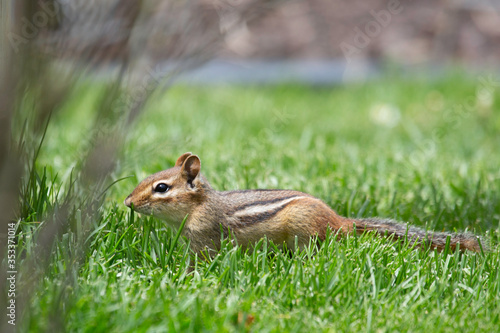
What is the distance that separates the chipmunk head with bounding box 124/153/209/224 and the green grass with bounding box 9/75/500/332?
0.09 m

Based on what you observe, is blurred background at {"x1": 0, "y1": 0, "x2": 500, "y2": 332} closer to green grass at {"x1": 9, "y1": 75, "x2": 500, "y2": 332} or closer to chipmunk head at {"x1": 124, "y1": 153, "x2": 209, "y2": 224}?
green grass at {"x1": 9, "y1": 75, "x2": 500, "y2": 332}

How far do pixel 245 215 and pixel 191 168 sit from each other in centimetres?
37

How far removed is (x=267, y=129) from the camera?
19.0 feet

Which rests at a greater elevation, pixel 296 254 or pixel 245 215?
pixel 245 215

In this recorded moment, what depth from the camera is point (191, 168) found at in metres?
2.96

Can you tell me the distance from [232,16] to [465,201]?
271cm

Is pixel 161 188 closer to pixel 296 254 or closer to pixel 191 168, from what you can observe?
pixel 191 168

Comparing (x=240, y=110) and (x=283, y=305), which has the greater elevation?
→ (x=240, y=110)

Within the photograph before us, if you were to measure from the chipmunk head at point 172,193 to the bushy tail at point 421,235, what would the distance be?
827 mm

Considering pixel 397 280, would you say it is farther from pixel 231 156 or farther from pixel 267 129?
pixel 267 129

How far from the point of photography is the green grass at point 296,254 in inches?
84.3

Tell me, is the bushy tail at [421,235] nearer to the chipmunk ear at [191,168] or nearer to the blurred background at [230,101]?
the blurred background at [230,101]

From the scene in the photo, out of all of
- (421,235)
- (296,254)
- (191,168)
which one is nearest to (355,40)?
(421,235)

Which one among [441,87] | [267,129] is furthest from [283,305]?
[441,87]
